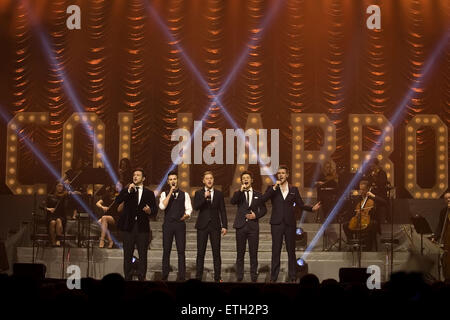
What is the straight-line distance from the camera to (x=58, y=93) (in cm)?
1466

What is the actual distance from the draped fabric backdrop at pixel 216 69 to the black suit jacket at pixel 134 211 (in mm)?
4573

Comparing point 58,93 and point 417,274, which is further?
point 58,93

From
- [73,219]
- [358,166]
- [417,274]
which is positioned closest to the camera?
[417,274]

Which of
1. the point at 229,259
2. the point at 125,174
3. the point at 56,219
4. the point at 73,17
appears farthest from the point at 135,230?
the point at 73,17

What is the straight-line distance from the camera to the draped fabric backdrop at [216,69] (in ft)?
48.0

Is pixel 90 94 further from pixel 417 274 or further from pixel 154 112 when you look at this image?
pixel 417 274

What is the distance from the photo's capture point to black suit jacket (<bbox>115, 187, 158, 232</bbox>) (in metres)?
9.89

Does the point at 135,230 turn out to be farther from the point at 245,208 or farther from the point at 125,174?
the point at 125,174

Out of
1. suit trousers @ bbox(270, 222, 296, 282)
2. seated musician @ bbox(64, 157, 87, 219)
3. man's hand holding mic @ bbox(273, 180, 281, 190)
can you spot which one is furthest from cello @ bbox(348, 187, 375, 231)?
seated musician @ bbox(64, 157, 87, 219)

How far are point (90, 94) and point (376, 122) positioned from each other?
6.13 metres

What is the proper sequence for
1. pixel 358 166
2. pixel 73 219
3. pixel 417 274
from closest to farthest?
pixel 417 274, pixel 73 219, pixel 358 166

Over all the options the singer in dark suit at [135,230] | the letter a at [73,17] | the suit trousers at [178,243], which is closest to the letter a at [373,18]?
the letter a at [73,17]
